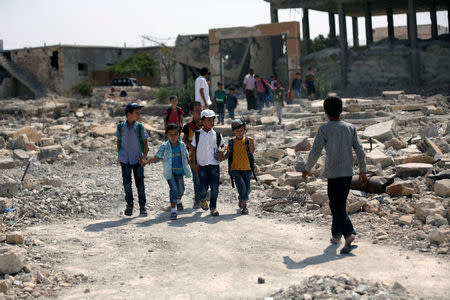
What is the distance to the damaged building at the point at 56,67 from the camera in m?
39.9

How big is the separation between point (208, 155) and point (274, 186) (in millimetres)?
1592

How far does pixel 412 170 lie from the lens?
740 cm

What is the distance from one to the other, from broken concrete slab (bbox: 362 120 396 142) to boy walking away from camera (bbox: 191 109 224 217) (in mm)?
4282

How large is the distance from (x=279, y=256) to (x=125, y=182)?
2530mm

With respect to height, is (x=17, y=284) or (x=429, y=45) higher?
(x=429, y=45)

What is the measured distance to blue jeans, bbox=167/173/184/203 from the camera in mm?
6752

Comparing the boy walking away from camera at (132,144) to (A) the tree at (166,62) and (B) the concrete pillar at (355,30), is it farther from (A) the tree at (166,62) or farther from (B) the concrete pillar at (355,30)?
(A) the tree at (166,62)

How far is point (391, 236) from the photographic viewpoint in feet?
18.1

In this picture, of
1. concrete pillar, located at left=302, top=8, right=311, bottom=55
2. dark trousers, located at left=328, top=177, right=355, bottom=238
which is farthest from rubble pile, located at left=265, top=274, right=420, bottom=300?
concrete pillar, located at left=302, top=8, right=311, bottom=55

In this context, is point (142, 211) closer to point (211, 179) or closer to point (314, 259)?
point (211, 179)

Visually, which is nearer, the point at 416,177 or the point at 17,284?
the point at 17,284

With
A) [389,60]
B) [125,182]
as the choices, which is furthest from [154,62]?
[125,182]

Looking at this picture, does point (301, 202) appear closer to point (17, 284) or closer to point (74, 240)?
point (74, 240)

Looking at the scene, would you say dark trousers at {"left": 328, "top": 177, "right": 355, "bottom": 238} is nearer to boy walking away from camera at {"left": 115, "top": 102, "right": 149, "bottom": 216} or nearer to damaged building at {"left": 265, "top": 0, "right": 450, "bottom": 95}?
boy walking away from camera at {"left": 115, "top": 102, "right": 149, "bottom": 216}
